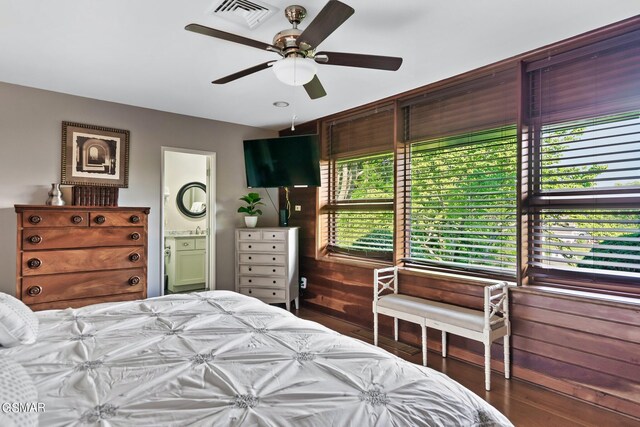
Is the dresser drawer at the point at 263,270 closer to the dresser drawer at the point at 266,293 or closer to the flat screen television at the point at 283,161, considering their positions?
the dresser drawer at the point at 266,293

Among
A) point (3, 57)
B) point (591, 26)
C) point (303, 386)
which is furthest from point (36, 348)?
point (591, 26)

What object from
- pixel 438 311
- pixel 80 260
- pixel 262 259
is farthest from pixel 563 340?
pixel 80 260

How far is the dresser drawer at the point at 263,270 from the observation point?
4.44 meters

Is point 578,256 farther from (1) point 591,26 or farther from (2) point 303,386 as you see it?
(2) point 303,386

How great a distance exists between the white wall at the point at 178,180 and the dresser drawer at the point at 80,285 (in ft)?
6.64

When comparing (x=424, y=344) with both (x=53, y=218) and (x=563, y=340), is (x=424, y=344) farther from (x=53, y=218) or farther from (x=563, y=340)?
(x=53, y=218)

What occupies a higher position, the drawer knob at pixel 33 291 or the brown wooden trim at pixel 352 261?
the brown wooden trim at pixel 352 261

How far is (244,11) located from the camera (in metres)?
2.11

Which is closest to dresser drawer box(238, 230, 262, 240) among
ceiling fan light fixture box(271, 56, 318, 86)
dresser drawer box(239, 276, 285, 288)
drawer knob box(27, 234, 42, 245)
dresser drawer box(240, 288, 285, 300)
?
dresser drawer box(239, 276, 285, 288)

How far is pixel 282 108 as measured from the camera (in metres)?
4.05

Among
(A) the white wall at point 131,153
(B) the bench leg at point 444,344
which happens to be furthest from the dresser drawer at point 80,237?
(B) the bench leg at point 444,344

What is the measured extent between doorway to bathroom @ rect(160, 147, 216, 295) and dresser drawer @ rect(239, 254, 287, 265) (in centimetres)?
92

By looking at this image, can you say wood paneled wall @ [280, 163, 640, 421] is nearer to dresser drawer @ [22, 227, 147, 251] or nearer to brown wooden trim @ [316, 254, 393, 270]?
brown wooden trim @ [316, 254, 393, 270]

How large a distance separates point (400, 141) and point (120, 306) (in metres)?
2.76
